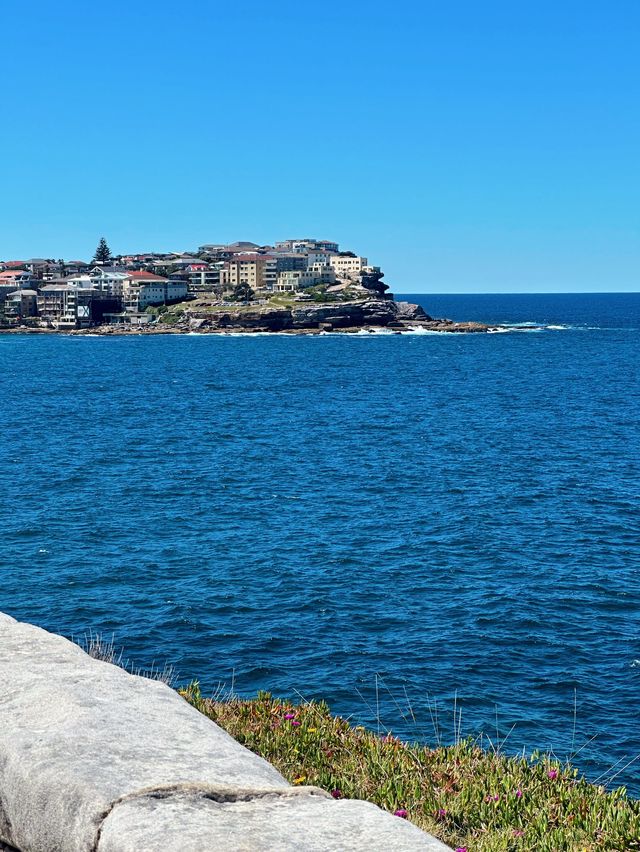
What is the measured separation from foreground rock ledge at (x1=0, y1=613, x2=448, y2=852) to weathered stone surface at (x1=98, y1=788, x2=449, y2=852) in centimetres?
1

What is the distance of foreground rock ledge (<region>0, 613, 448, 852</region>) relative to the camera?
853cm

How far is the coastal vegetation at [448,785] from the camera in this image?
38.8 ft

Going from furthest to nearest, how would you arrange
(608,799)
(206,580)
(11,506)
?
(11,506)
(206,580)
(608,799)

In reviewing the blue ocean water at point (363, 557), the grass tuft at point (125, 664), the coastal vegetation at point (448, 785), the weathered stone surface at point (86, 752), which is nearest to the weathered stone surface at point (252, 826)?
the weathered stone surface at point (86, 752)

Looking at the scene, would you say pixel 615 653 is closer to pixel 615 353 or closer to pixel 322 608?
pixel 322 608

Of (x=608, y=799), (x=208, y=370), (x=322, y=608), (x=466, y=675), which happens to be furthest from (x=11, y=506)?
(x=208, y=370)

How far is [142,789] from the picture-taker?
30.1 feet

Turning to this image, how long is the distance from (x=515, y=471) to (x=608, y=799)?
5229cm

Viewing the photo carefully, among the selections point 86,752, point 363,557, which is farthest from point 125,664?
point 363,557

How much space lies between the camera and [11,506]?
53719mm

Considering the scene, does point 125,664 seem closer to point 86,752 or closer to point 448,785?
point 448,785

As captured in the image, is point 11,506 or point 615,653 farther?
point 11,506

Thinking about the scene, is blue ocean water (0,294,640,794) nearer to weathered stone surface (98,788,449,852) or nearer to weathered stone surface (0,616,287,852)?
weathered stone surface (0,616,287,852)

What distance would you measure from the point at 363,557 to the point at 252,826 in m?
35.0
